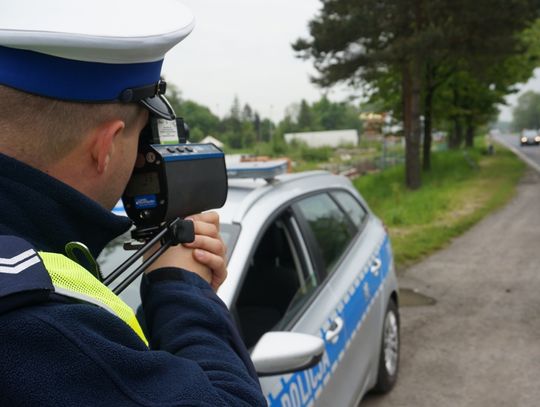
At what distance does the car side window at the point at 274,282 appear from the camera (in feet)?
9.51

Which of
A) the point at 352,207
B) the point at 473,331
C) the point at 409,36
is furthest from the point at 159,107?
the point at 409,36

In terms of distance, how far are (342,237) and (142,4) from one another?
273 cm

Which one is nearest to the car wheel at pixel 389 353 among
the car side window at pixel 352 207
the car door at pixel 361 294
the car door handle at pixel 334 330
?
the car door at pixel 361 294

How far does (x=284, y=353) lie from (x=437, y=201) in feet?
40.6

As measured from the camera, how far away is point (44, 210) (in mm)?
846

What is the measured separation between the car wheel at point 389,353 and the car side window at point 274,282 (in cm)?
97

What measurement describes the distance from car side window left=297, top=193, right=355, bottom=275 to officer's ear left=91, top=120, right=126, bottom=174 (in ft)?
6.93

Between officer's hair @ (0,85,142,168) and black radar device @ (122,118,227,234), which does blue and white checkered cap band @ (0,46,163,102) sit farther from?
black radar device @ (122,118,227,234)

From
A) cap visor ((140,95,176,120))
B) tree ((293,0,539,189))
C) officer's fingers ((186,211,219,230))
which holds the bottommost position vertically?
officer's fingers ((186,211,219,230))

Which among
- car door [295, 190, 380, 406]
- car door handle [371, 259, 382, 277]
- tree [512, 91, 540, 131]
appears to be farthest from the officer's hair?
tree [512, 91, 540, 131]

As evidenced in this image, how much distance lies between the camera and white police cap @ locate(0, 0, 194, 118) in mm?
800

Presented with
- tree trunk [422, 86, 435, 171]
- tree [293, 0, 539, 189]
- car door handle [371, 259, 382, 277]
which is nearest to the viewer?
car door handle [371, 259, 382, 277]

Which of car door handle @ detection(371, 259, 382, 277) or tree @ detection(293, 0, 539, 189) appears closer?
car door handle @ detection(371, 259, 382, 277)

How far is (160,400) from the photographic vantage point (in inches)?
30.1
